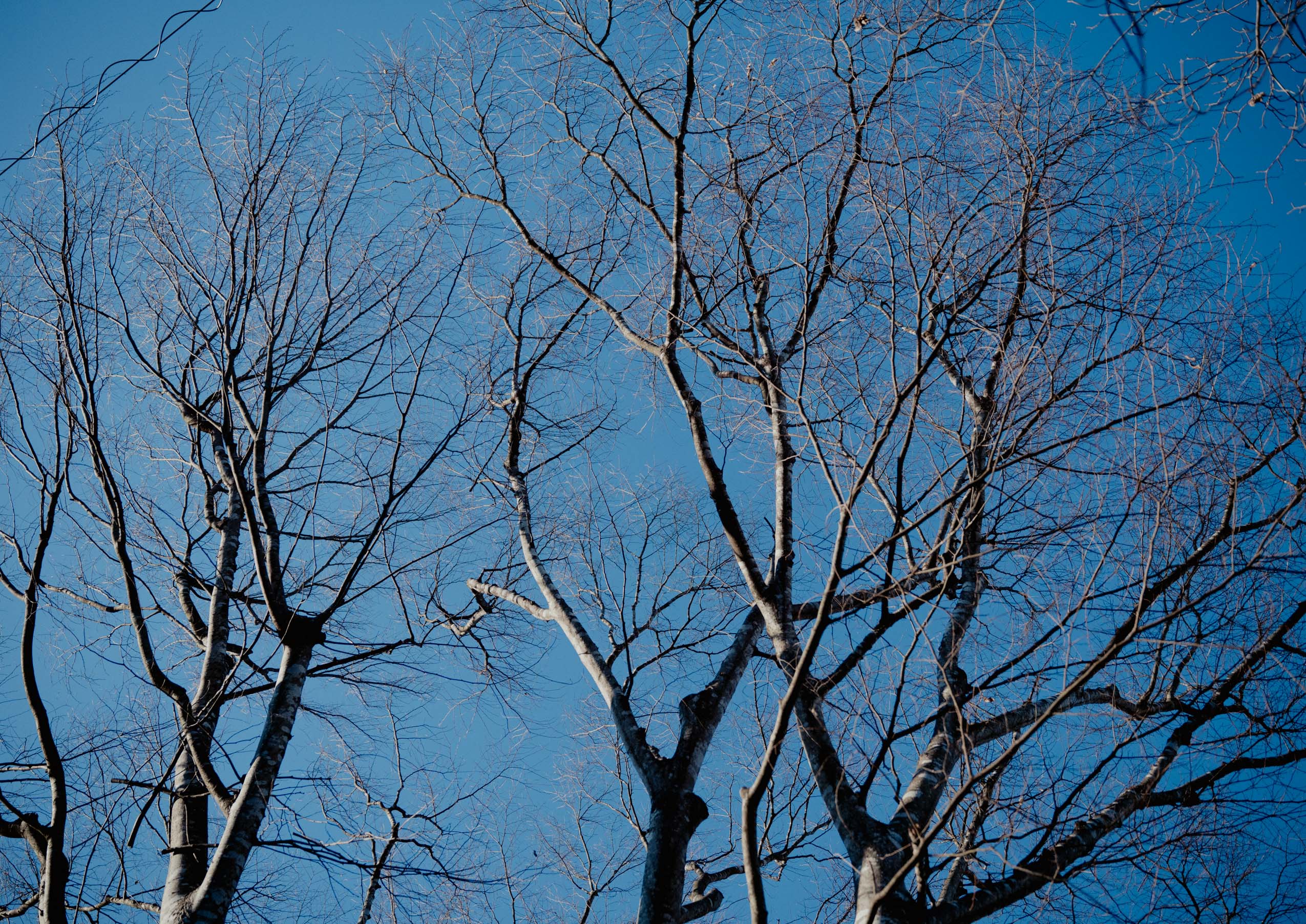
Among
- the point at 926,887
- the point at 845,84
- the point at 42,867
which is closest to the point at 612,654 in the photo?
the point at 926,887

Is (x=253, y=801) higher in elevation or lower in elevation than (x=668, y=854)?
higher

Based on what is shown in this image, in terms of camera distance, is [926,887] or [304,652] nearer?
[926,887]

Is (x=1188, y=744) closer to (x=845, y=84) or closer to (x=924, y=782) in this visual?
(x=924, y=782)

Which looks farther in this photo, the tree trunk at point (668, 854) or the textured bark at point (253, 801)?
the tree trunk at point (668, 854)

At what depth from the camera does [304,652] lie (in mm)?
4594

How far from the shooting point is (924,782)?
424 centimetres

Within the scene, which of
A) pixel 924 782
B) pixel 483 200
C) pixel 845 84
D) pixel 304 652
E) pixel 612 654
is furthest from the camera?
pixel 483 200

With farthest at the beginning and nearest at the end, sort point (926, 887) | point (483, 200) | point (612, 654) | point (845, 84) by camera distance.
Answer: point (483, 200)
point (612, 654)
point (845, 84)
point (926, 887)

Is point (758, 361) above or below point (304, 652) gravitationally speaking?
above

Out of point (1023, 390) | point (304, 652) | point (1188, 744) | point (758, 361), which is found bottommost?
point (1188, 744)

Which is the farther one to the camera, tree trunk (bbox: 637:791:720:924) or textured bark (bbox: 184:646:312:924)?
tree trunk (bbox: 637:791:720:924)

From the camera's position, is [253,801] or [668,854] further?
[668,854]

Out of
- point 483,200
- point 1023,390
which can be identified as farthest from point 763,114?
point 1023,390

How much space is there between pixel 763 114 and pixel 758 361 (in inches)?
57.1
